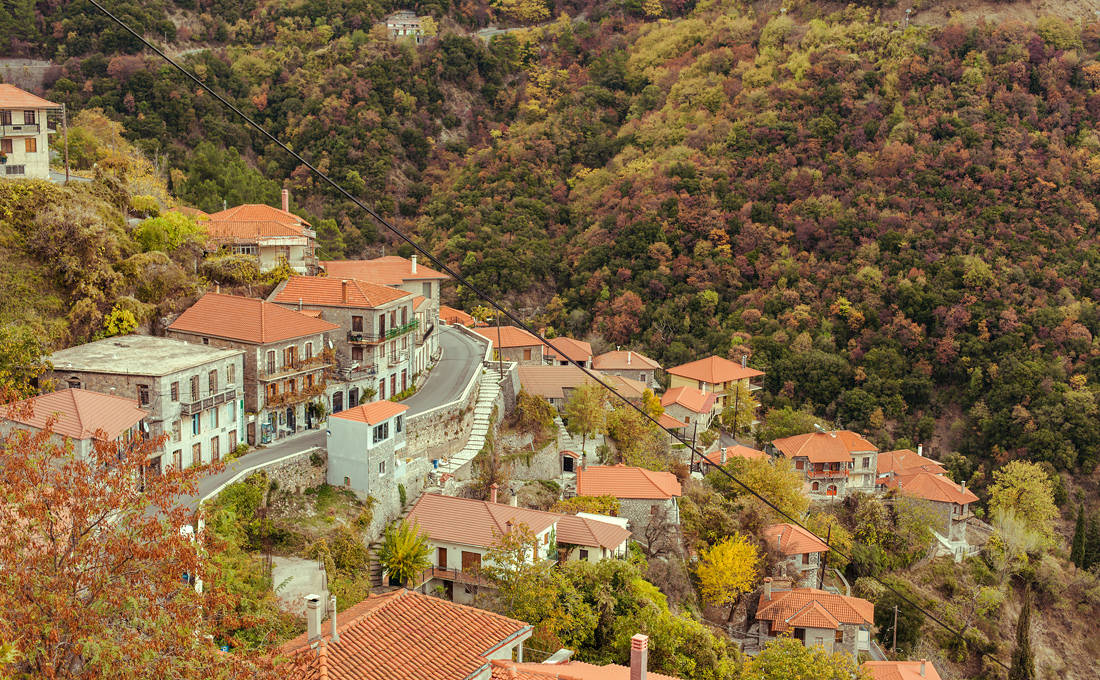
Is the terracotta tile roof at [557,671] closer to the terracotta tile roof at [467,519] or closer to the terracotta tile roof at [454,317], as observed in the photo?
the terracotta tile roof at [467,519]

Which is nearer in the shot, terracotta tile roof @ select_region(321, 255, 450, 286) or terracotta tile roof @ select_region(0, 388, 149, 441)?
terracotta tile roof @ select_region(0, 388, 149, 441)

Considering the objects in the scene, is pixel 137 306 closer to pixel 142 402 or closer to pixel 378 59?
pixel 142 402

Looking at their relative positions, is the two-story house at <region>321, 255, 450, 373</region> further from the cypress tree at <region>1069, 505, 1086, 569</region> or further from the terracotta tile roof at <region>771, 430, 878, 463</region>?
the cypress tree at <region>1069, 505, 1086, 569</region>

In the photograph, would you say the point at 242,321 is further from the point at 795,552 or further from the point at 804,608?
the point at 795,552

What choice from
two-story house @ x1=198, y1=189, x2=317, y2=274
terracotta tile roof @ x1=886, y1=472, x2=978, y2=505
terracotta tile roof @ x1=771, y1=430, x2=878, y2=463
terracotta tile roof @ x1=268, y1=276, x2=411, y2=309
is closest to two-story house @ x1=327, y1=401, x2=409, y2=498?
terracotta tile roof @ x1=268, y1=276, x2=411, y2=309

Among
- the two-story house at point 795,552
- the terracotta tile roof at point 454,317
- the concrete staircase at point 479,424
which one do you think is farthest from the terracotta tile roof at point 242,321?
the terracotta tile roof at point 454,317

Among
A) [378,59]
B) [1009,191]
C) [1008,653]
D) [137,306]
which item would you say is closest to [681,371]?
[1008,653]
